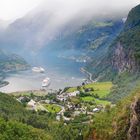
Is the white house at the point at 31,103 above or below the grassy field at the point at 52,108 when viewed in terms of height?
above

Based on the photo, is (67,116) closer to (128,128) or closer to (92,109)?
(92,109)

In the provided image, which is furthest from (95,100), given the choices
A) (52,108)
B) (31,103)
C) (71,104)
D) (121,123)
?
(121,123)

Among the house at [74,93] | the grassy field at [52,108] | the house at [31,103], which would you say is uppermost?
the house at [74,93]

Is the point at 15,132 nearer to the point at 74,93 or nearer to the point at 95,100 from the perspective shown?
the point at 95,100

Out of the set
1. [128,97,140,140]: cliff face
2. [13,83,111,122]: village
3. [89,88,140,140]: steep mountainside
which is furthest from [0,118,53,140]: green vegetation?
[13,83,111,122]: village

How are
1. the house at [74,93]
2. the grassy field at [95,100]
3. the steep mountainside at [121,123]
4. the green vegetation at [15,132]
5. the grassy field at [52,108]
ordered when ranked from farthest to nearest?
the house at [74,93] → the grassy field at [95,100] → the grassy field at [52,108] → the green vegetation at [15,132] → the steep mountainside at [121,123]

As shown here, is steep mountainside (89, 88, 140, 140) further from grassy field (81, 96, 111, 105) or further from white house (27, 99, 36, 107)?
grassy field (81, 96, 111, 105)

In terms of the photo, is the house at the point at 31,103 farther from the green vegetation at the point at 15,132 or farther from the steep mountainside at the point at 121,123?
the steep mountainside at the point at 121,123

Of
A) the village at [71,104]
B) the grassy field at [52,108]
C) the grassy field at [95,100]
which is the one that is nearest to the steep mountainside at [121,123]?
the village at [71,104]

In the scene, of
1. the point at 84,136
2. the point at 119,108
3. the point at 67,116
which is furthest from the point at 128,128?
the point at 67,116

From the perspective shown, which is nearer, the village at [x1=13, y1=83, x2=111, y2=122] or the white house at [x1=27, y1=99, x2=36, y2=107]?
the village at [x1=13, y1=83, x2=111, y2=122]

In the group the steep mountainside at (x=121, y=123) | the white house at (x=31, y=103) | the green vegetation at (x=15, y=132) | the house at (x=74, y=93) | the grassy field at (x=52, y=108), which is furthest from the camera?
the house at (x=74, y=93)
